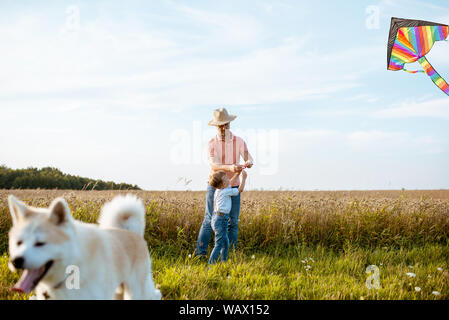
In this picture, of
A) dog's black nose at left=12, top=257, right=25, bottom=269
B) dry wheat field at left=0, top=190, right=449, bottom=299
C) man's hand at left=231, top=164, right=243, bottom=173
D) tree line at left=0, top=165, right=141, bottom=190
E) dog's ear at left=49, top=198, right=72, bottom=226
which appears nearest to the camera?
dog's black nose at left=12, top=257, right=25, bottom=269

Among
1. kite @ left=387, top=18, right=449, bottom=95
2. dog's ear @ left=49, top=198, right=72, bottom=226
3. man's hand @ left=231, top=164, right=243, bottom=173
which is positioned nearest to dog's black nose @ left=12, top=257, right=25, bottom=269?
dog's ear @ left=49, top=198, right=72, bottom=226

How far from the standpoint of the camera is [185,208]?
25.0 feet

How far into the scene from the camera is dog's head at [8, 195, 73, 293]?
2.13 meters

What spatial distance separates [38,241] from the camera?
2.17 meters

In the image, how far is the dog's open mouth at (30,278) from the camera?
212 centimetres

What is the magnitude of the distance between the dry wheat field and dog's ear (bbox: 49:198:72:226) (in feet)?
7.27

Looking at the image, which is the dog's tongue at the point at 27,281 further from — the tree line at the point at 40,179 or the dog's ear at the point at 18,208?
the tree line at the point at 40,179

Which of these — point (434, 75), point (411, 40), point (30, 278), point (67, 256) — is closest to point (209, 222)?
point (67, 256)

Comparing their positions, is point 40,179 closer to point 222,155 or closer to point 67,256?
point 222,155

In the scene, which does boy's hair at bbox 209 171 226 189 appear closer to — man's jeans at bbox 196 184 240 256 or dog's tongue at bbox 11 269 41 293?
man's jeans at bbox 196 184 240 256

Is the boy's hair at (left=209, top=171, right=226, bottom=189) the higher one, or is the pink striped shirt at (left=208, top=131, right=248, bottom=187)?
the pink striped shirt at (left=208, top=131, right=248, bottom=187)
